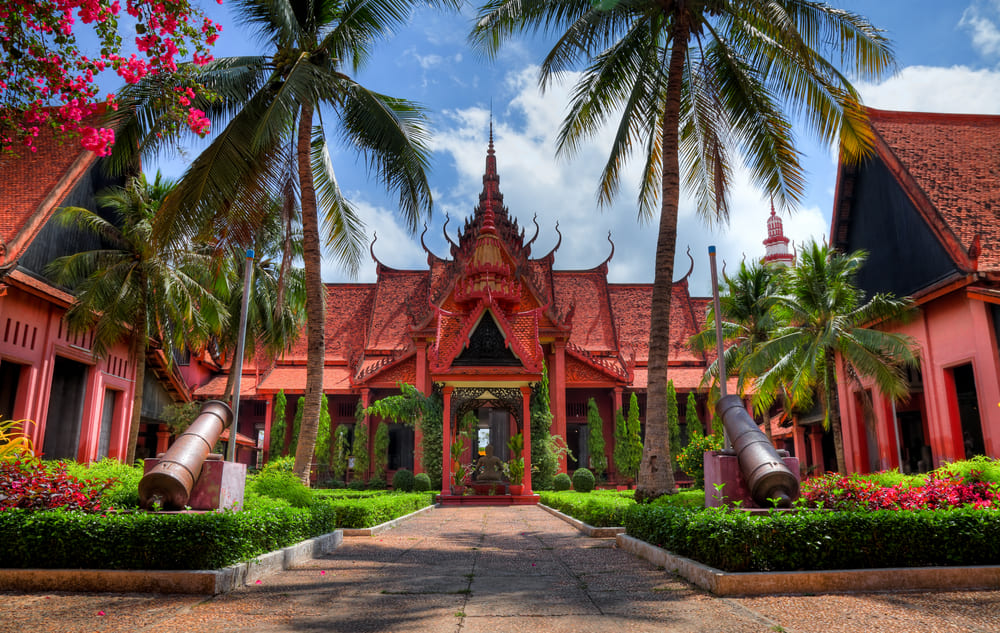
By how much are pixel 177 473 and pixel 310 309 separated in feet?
13.3

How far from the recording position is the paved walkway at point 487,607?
4.86m

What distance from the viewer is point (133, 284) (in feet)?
55.6

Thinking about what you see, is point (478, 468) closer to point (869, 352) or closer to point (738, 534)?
point (869, 352)

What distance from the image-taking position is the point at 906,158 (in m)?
18.1

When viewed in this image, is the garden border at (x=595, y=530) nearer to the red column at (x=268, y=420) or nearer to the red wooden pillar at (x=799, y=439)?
the red wooden pillar at (x=799, y=439)

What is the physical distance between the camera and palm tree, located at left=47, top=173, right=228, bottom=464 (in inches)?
633

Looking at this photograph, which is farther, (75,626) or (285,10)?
(285,10)

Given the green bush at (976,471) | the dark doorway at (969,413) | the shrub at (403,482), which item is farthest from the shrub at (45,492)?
the dark doorway at (969,413)

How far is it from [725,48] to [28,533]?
40.6 feet

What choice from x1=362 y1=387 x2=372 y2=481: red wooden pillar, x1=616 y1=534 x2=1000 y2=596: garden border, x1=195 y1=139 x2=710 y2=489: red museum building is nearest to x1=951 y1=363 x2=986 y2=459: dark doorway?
x1=195 y1=139 x2=710 y2=489: red museum building

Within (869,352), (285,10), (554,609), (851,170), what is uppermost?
(851,170)

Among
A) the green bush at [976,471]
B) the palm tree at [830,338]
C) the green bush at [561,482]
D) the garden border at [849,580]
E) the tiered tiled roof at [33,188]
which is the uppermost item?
the tiered tiled roof at [33,188]

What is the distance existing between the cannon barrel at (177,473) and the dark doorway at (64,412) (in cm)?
1234

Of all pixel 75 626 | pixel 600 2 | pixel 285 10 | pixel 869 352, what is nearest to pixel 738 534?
pixel 75 626
